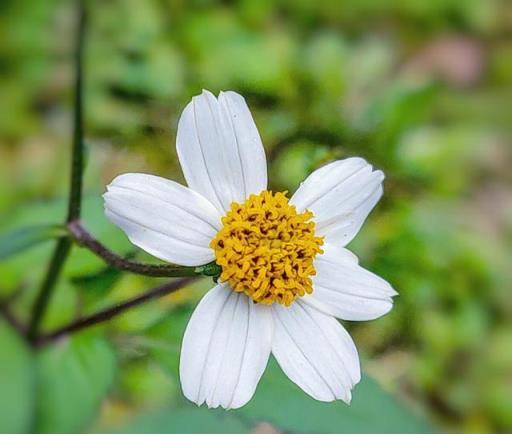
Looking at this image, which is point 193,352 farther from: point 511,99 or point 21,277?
point 511,99

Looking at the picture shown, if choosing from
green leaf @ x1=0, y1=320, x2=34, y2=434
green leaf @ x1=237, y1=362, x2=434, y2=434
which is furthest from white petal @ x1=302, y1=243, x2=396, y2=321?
green leaf @ x1=0, y1=320, x2=34, y2=434

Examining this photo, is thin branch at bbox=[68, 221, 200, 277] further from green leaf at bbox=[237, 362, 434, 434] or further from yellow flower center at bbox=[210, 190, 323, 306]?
green leaf at bbox=[237, 362, 434, 434]

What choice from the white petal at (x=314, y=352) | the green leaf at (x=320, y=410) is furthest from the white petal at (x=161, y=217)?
the green leaf at (x=320, y=410)

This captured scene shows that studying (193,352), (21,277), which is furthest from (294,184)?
(193,352)

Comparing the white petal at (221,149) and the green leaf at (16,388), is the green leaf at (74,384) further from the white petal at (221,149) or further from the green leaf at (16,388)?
the white petal at (221,149)

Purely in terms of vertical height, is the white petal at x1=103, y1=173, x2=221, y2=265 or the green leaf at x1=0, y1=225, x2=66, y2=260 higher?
the white petal at x1=103, y1=173, x2=221, y2=265

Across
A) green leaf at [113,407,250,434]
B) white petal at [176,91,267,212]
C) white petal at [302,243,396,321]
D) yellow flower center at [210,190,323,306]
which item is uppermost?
white petal at [176,91,267,212]
